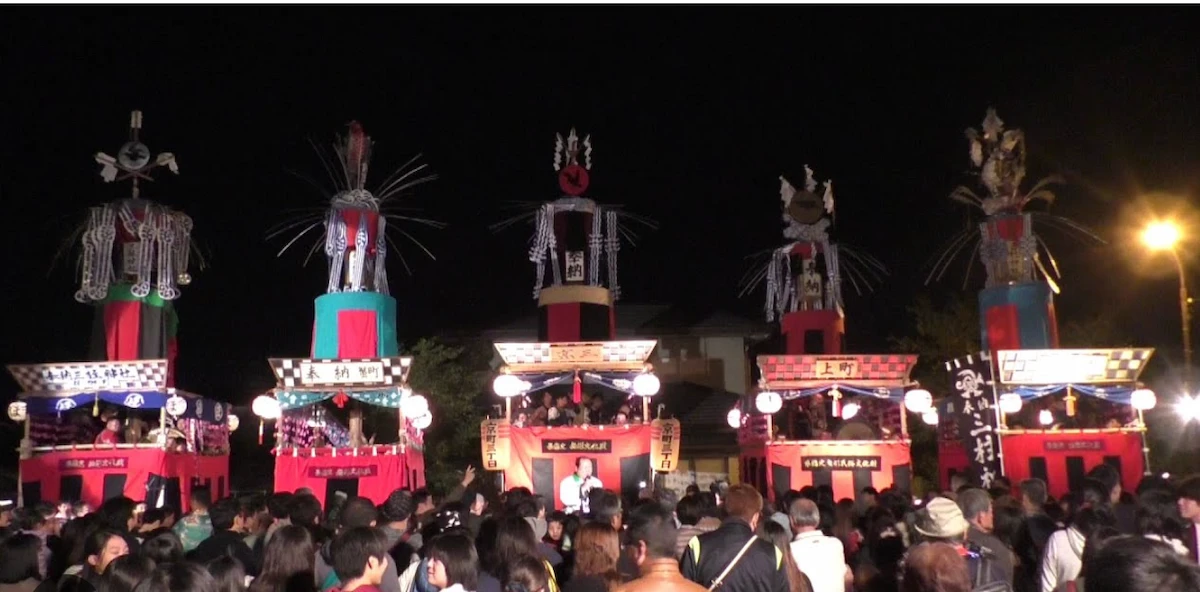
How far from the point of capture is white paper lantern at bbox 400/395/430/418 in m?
19.8

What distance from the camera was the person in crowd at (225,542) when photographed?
23.5 ft

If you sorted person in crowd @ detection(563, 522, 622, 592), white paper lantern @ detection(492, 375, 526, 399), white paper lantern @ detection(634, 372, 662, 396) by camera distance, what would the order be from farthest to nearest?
1. white paper lantern @ detection(492, 375, 526, 399)
2. white paper lantern @ detection(634, 372, 662, 396)
3. person in crowd @ detection(563, 522, 622, 592)

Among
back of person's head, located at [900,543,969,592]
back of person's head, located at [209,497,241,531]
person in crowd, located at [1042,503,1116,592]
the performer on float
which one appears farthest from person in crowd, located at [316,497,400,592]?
the performer on float

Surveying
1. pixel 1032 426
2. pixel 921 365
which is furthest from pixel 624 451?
pixel 921 365

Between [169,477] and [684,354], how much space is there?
23.8 metres

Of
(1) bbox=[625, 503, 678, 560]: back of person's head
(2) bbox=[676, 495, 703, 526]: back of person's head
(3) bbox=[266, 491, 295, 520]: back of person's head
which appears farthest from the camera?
(3) bbox=[266, 491, 295, 520]: back of person's head

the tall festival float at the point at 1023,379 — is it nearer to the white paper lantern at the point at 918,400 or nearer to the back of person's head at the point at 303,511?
the white paper lantern at the point at 918,400

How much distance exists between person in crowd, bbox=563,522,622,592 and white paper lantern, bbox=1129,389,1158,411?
1898 cm

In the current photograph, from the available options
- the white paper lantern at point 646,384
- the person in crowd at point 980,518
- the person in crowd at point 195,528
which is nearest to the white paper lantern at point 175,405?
the white paper lantern at point 646,384

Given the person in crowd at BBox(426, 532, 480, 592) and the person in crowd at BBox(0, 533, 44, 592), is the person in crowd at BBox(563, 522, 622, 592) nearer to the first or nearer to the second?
the person in crowd at BBox(426, 532, 480, 592)

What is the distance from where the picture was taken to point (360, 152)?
22.5 meters

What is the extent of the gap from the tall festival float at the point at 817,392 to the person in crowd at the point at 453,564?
54.7ft

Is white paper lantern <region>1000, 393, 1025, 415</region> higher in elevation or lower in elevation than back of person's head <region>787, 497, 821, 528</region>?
higher

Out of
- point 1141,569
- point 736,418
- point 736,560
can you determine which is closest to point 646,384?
point 736,418
